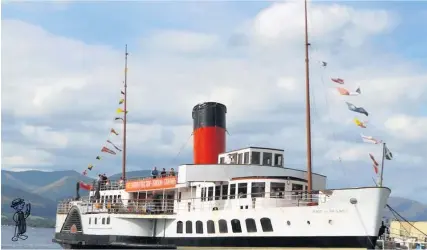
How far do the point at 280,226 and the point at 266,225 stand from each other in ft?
2.71

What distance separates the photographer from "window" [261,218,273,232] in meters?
27.8

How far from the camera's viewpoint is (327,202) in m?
26.2

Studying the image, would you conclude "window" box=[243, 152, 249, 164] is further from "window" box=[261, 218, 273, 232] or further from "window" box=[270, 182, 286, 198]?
"window" box=[261, 218, 273, 232]

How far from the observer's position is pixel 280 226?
27391mm

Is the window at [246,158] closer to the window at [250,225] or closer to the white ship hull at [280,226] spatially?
the white ship hull at [280,226]

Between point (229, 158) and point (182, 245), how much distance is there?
5.48m

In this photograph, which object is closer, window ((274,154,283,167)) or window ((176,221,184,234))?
window ((176,221,184,234))

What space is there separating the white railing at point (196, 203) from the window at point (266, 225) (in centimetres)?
88

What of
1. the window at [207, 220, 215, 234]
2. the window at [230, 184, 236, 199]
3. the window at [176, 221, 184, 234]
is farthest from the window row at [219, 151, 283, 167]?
the window at [176, 221, 184, 234]

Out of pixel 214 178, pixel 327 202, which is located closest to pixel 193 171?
pixel 214 178

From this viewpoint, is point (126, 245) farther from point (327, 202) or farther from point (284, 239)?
point (327, 202)

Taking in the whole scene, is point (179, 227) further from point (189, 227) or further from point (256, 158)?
point (256, 158)

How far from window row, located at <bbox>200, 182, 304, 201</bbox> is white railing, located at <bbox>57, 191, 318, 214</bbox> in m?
0.06

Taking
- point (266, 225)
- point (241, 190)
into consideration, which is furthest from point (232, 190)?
point (266, 225)
